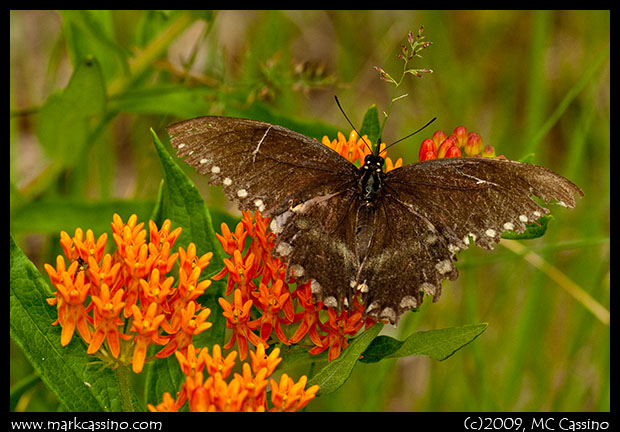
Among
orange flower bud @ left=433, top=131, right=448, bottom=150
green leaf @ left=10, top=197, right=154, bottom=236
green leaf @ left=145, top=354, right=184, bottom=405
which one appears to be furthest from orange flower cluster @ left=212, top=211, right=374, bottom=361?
green leaf @ left=10, top=197, right=154, bottom=236

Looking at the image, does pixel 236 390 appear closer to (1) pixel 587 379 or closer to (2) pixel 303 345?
(2) pixel 303 345

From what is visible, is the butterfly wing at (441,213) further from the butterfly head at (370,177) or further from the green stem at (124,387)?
the green stem at (124,387)

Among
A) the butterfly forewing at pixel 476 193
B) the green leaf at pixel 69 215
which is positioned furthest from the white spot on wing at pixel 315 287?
the green leaf at pixel 69 215

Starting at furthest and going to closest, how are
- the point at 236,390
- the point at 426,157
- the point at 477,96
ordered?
1. the point at 477,96
2. the point at 426,157
3. the point at 236,390

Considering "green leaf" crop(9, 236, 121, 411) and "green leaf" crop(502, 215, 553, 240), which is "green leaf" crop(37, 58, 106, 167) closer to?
"green leaf" crop(9, 236, 121, 411)

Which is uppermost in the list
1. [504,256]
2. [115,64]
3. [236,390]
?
[115,64]
